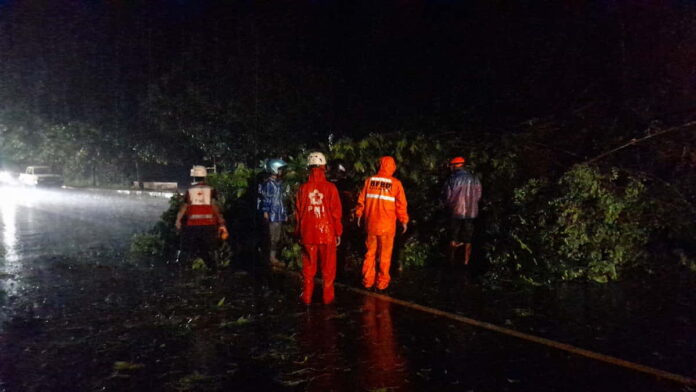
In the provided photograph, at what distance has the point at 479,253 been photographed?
9727mm

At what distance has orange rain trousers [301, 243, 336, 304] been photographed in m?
7.19

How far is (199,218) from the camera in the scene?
360 inches

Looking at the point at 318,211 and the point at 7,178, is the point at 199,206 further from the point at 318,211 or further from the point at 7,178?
the point at 7,178

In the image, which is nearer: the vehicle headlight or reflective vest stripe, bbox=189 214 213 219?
reflective vest stripe, bbox=189 214 213 219

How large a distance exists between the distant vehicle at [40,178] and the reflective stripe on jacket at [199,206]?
38.6 metres

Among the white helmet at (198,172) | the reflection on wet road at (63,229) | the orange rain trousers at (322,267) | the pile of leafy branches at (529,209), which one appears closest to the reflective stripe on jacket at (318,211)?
the orange rain trousers at (322,267)

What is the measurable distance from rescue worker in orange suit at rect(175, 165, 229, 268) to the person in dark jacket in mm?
3570

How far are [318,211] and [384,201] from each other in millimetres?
1049

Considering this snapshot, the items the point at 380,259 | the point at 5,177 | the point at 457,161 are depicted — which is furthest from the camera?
the point at 5,177

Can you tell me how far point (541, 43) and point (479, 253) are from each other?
6.24 metres

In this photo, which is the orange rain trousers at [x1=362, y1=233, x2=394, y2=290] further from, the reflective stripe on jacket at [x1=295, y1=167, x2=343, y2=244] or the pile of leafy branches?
the pile of leafy branches

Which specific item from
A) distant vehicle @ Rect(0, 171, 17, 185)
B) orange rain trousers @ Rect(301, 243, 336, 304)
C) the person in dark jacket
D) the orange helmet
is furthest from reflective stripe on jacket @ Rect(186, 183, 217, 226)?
distant vehicle @ Rect(0, 171, 17, 185)

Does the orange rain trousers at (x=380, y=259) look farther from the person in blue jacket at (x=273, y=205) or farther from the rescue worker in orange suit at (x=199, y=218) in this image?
the rescue worker in orange suit at (x=199, y=218)

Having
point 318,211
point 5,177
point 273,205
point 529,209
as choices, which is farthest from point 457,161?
point 5,177
